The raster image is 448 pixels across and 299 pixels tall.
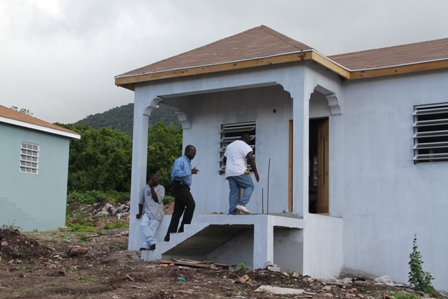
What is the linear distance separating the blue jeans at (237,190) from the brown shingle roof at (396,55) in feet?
11.0

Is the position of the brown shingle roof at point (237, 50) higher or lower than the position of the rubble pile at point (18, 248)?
higher

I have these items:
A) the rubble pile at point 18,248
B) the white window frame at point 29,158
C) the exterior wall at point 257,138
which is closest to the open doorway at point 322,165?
the exterior wall at point 257,138

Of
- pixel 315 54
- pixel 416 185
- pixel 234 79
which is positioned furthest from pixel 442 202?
pixel 234 79

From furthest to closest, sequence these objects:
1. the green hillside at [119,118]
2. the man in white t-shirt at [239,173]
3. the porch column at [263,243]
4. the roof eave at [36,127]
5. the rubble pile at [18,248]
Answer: the green hillside at [119,118] → the roof eave at [36,127] → the rubble pile at [18,248] → the man in white t-shirt at [239,173] → the porch column at [263,243]

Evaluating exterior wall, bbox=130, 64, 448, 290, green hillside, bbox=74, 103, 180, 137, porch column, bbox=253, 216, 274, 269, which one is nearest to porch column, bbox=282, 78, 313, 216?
exterior wall, bbox=130, 64, 448, 290

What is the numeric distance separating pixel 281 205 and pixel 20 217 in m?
10.9

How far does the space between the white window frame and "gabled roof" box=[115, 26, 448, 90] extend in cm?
862

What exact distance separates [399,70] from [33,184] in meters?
13.7

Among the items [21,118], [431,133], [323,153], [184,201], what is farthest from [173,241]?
[21,118]

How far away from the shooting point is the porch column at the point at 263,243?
10.8 metres

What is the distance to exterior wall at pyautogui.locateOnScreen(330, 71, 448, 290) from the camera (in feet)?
39.5

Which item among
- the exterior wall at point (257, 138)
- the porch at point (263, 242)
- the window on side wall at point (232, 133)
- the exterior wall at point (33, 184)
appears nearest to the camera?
the porch at point (263, 242)

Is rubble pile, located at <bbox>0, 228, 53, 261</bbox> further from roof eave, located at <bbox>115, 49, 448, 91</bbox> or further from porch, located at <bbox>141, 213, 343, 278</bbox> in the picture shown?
roof eave, located at <bbox>115, 49, 448, 91</bbox>

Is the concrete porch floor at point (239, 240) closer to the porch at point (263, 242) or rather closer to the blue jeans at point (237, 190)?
the porch at point (263, 242)
